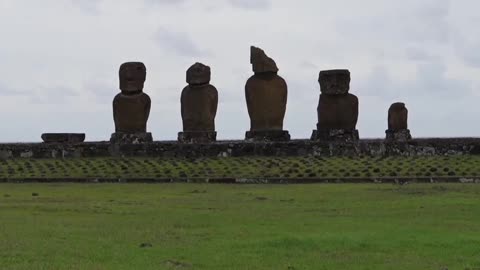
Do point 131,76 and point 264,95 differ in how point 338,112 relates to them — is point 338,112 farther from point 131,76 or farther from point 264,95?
point 131,76

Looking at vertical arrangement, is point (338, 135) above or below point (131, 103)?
below

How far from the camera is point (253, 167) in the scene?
27672mm

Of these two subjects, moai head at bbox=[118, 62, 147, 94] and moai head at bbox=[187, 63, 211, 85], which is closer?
moai head at bbox=[187, 63, 211, 85]

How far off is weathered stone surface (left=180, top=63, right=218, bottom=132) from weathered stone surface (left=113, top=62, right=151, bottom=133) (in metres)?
1.83

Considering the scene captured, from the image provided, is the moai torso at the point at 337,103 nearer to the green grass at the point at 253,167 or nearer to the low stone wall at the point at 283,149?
the low stone wall at the point at 283,149

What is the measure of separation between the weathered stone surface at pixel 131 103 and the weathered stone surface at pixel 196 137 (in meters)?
2.07

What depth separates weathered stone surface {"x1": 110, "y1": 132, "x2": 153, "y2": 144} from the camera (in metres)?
32.9

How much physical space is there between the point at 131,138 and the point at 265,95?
18.4ft

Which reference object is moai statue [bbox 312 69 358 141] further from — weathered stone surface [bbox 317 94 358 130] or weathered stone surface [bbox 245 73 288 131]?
weathered stone surface [bbox 245 73 288 131]

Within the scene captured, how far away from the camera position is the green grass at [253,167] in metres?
26.1
